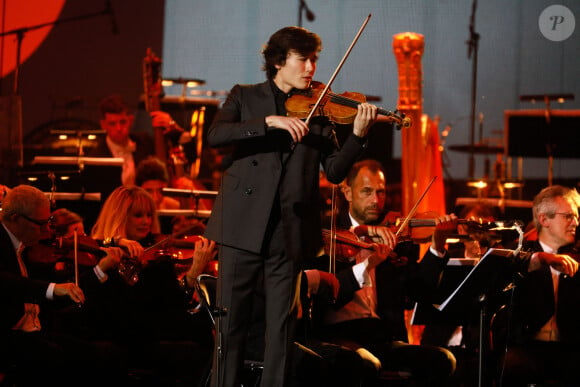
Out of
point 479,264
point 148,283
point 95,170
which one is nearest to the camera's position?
point 479,264

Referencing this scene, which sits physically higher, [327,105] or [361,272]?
[327,105]

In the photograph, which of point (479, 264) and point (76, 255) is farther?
point (76, 255)

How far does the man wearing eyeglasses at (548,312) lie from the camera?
13.0ft

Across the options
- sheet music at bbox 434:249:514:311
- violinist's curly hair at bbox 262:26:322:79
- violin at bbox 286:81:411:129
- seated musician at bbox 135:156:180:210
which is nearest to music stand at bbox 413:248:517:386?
sheet music at bbox 434:249:514:311

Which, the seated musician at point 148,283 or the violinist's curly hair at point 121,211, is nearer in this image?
the seated musician at point 148,283

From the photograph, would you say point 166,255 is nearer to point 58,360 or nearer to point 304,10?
point 58,360

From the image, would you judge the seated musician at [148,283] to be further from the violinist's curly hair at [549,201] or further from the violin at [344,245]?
the violinist's curly hair at [549,201]

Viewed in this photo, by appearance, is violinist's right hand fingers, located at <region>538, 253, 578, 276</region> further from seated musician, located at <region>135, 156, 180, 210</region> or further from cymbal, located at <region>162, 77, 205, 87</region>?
cymbal, located at <region>162, 77, 205, 87</region>

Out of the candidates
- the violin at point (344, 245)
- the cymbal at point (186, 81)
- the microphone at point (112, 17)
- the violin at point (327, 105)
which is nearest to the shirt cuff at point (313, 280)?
the violin at point (344, 245)

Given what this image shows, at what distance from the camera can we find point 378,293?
4137 millimetres

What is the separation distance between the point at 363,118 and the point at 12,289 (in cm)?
171

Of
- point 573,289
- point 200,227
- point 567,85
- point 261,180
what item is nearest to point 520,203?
point 567,85

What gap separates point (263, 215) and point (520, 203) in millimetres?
2985

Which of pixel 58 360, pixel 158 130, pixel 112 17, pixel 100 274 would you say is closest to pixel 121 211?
pixel 100 274
